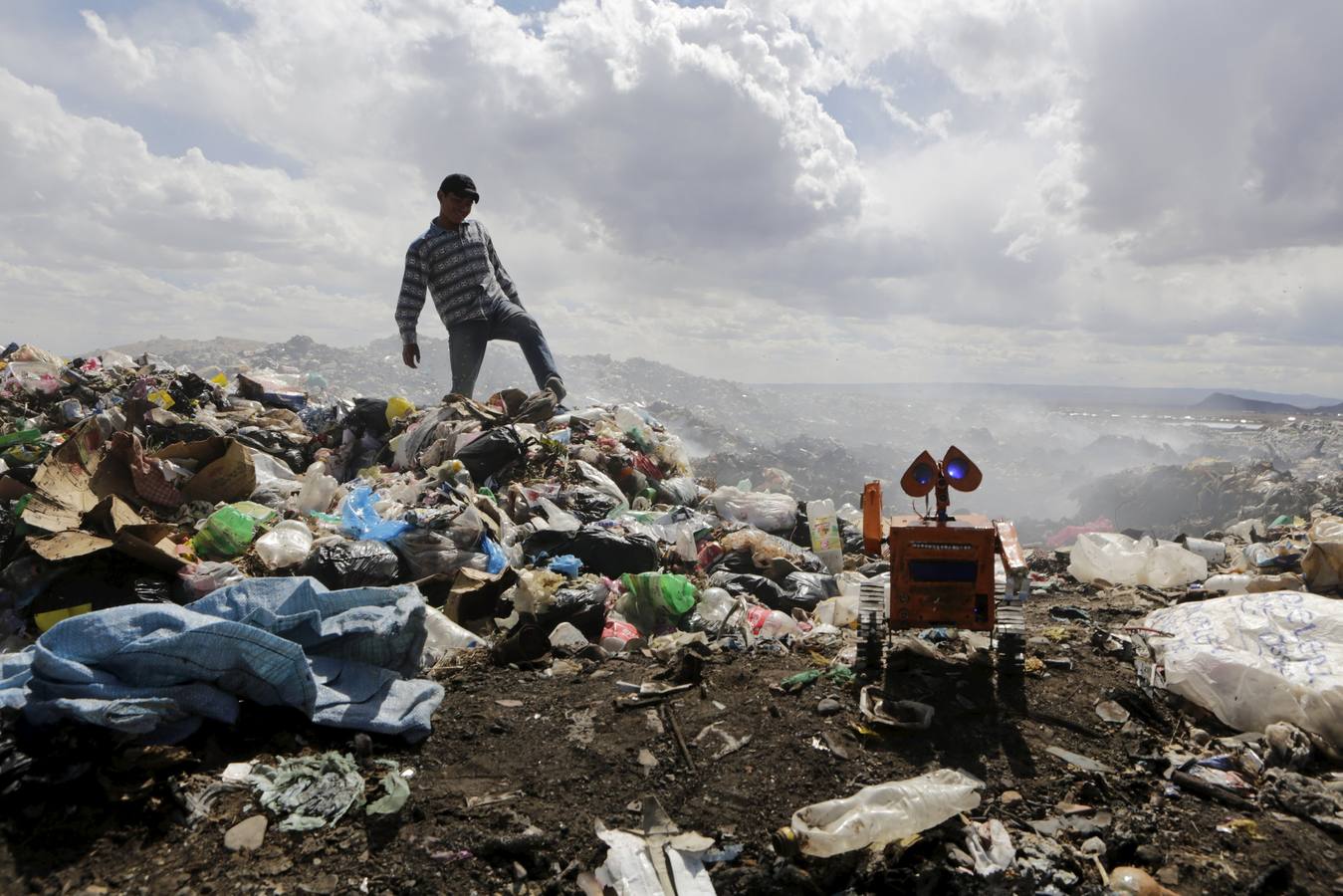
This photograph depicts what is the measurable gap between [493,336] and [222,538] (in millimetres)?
2839

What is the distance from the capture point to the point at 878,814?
6.42ft

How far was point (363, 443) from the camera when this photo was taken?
659 cm

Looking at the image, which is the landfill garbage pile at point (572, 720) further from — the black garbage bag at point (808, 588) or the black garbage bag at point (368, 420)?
the black garbage bag at point (368, 420)

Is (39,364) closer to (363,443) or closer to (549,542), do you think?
(363,443)

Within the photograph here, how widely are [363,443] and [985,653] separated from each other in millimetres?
5524

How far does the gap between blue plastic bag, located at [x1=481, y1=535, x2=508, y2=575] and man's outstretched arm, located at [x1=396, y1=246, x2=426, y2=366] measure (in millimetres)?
2264

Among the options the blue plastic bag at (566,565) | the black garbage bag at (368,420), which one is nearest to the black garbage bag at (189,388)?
the black garbage bag at (368,420)

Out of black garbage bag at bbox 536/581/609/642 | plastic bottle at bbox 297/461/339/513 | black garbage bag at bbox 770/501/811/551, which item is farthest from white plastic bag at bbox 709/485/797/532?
plastic bottle at bbox 297/461/339/513

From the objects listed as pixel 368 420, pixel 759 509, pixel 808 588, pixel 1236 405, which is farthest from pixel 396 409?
pixel 1236 405

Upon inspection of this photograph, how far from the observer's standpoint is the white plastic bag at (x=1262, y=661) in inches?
97.0

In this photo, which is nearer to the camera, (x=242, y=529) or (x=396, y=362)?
(x=242, y=529)

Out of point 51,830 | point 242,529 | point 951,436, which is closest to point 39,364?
point 242,529

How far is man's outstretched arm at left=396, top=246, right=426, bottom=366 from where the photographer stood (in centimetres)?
591

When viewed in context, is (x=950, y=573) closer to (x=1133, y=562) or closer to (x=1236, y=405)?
(x=1133, y=562)
